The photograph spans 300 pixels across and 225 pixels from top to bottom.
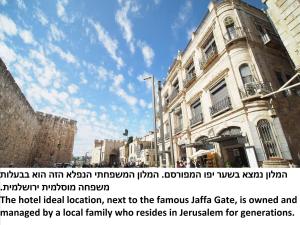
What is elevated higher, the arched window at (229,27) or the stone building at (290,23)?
the arched window at (229,27)

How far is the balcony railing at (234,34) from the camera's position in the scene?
35.1 ft

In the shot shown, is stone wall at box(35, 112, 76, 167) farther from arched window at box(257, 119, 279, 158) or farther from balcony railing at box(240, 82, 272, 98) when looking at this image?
arched window at box(257, 119, 279, 158)

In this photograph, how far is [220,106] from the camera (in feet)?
37.7

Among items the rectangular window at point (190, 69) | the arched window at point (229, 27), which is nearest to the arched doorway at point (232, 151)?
the arched window at point (229, 27)

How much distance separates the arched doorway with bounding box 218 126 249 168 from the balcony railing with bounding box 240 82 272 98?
2.20 metres

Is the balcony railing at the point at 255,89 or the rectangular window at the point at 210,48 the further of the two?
the rectangular window at the point at 210,48

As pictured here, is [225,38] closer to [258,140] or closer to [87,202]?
[258,140]

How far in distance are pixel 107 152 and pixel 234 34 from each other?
48.4 metres

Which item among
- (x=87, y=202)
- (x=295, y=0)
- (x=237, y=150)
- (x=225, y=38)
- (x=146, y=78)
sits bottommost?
(x=87, y=202)

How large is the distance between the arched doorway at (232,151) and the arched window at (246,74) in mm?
3023

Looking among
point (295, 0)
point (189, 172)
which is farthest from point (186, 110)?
Result: point (189, 172)

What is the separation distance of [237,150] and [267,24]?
10.4 meters

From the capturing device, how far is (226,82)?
11.1 meters

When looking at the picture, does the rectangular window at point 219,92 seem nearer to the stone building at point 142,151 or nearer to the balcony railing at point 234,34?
the balcony railing at point 234,34
